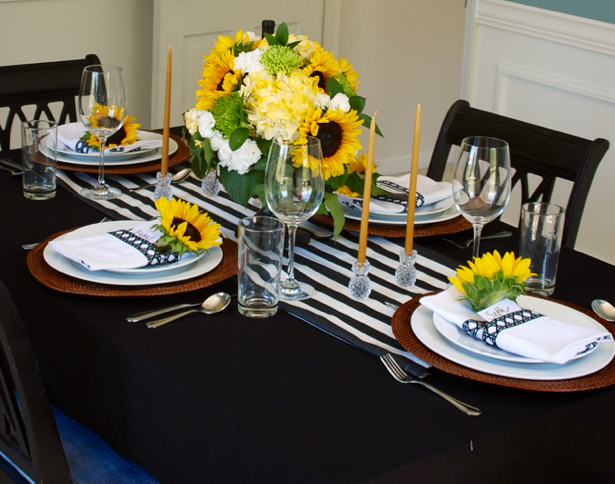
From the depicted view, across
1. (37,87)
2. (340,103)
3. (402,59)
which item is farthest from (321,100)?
(402,59)

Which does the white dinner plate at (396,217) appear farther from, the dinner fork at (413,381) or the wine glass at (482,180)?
the dinner fork at (413,381)

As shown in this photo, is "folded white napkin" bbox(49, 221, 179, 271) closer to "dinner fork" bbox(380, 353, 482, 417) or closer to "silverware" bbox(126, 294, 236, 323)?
"silverware" bbox(126, 294, 236, 323)

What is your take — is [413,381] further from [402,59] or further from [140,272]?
[402,59]

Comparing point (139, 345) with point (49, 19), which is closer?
point (139, 345)

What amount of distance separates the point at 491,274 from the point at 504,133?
2.93ft

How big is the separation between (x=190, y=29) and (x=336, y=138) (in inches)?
84.1

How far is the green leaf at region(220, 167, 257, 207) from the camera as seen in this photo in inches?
56.2

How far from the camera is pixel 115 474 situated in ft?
4.46

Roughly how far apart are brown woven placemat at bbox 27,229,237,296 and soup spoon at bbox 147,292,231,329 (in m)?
0.04

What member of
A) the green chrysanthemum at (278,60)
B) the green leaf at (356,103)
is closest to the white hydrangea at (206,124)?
Answer: the green chrysanthemum at (278,60)

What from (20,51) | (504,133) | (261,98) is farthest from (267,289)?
(20,51)

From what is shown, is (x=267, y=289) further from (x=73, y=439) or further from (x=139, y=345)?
(x=73, y=439)

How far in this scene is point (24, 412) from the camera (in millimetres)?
1099

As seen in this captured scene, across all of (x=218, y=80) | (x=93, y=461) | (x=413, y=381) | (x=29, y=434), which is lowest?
(x=93, y=461)
